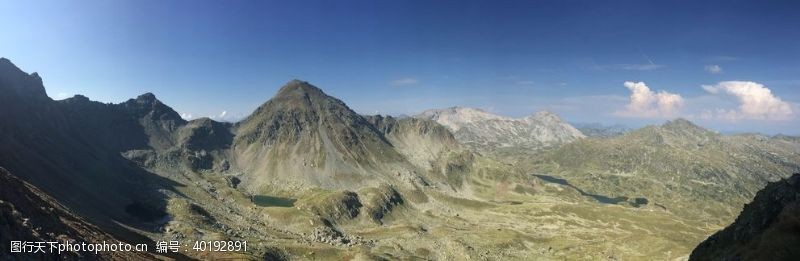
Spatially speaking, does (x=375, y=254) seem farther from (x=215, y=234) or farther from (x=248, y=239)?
(x=215, y=234)

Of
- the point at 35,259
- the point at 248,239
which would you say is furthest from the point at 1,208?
the point at 248,239

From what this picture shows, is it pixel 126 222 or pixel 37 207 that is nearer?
pixel 37 207

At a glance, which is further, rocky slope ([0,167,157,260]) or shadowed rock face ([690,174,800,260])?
rocky slope ([0,167,157,260])

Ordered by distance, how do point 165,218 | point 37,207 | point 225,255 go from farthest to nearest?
point 165,218, point 225,255, point 37,207

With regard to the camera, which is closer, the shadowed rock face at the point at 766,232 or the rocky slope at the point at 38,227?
the shadowed rock face at the point at 766,232

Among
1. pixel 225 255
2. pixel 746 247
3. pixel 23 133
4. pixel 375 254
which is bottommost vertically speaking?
pixel 375 254

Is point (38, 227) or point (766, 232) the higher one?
point (38, 227)

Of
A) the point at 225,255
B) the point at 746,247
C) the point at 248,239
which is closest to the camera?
the point at 746,247

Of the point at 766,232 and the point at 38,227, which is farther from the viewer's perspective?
the point at 38,227
